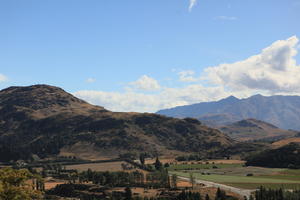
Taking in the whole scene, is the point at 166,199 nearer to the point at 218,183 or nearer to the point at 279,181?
the point at 218,183

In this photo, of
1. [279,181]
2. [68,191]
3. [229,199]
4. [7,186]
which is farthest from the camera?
[279,181]

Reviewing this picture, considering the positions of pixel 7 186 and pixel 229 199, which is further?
pixel 229 199

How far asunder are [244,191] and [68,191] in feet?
273

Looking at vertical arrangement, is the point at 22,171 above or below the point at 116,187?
above

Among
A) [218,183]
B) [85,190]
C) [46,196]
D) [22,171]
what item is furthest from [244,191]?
[22,171]

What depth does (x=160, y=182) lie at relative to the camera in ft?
610

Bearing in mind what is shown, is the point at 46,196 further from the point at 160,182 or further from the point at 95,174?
the point at 160,182

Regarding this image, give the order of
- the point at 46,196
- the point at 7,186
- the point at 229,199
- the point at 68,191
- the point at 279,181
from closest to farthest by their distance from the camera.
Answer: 1. the point at 7,186
2. the point at 229,199
3. the point at 46,196
4. the point at 68,191
5. the point at 279,181

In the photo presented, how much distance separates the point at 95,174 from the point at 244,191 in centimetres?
Answer: 7694

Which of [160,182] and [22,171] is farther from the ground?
[22,171]

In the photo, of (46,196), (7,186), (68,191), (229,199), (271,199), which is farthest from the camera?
(68,191)

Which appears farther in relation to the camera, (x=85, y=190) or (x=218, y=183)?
(x=218, y=183)

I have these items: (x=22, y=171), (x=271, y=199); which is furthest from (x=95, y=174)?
(x=22, y=171)

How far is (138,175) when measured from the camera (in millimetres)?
198000
